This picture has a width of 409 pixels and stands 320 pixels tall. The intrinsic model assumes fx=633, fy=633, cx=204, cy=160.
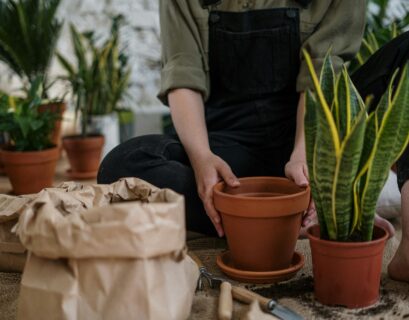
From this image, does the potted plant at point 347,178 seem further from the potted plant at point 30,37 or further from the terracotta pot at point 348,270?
the potted plant at point 30,37

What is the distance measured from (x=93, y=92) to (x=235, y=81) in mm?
1288

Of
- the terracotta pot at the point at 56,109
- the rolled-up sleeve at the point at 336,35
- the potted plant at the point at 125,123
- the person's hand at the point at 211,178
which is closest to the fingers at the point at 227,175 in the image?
the person's hand at the point at 211,178

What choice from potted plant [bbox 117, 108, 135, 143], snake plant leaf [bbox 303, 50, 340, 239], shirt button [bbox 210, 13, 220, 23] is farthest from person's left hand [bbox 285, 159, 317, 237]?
potted plant [bbox 117, 108, 135, 143]

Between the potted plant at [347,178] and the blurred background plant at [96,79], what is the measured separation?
1732 millimetres

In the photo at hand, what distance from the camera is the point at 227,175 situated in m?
1.47

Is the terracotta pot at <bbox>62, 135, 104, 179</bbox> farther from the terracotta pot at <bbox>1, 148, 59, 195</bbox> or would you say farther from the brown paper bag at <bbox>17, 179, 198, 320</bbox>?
the brown paper bag at <bbox>17, 179, 198, 320</bbox>

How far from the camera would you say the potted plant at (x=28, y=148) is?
7.57ft

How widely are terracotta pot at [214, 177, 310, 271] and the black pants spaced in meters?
0.23

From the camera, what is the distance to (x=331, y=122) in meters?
1.13

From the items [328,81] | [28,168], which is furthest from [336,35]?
[28,168]

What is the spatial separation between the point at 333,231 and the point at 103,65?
6.16ft

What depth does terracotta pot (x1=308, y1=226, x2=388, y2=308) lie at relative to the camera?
122 cm

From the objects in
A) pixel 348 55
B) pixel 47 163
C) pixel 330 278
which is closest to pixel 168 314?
pixel 330 278

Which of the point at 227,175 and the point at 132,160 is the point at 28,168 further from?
the point at 227,175
